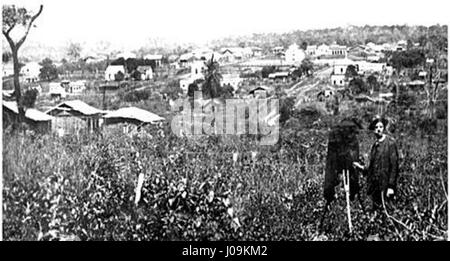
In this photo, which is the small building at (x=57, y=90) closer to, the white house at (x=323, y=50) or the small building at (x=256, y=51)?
the small building at (x=256, y=51)

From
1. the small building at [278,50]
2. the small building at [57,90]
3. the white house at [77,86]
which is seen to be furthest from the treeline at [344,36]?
the small building at [57,90]

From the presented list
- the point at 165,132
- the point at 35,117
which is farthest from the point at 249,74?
the point at 35,117

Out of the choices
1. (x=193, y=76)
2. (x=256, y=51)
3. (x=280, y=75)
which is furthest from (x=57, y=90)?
(x=280, y=75)

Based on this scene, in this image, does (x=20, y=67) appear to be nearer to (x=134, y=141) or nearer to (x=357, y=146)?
(x=134, y=141)

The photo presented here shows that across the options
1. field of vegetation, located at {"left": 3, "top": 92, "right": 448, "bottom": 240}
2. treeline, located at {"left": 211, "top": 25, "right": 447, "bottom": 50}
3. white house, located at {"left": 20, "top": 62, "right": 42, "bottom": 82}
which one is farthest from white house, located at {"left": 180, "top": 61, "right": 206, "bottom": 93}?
white house, located at {"left": 20, "top": 62, "right": 42, "bottom": 82}

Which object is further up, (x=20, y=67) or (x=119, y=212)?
(x=20, y=67)

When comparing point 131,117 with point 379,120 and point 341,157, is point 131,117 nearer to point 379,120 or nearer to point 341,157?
point 341,157

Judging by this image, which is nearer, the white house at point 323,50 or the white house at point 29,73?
the white house at point 323,50
